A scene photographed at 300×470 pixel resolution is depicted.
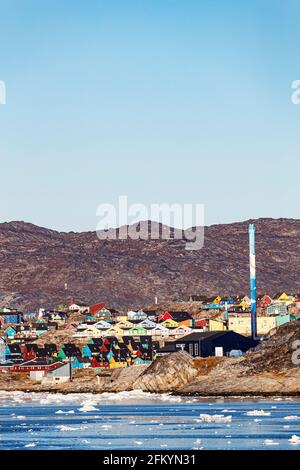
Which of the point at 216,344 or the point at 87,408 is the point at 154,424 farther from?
the point at 216,344

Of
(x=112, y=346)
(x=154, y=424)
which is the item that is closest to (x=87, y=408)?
(x=154, y=424)

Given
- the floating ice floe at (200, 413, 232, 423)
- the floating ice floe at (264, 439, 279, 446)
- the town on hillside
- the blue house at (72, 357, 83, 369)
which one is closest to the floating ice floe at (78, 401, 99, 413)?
the floating ice floe at (200, 413, 232, 423)

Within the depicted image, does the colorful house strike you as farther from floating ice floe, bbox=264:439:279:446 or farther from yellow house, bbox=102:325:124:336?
floating ice floe, bbox=264:439:279:446

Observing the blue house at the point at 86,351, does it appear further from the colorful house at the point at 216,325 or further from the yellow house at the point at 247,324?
the yellow house at the point at 247,324

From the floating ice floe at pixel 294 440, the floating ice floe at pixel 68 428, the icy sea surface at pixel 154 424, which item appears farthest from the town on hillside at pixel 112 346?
the floating ice floe at pixel 294 440
